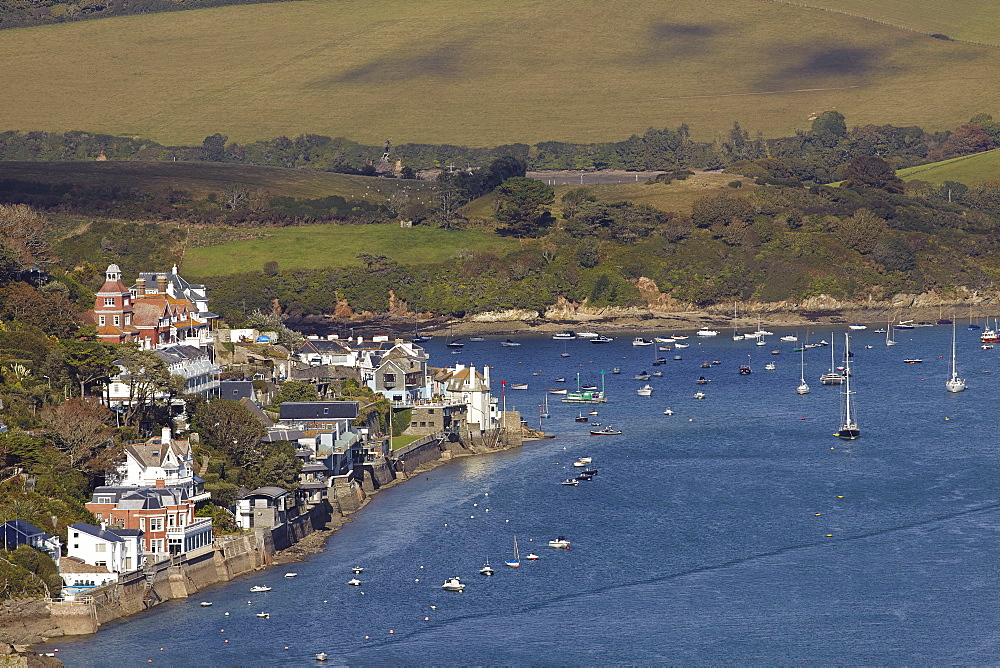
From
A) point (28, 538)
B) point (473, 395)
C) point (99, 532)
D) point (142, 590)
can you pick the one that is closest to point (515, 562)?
point (142, 590)

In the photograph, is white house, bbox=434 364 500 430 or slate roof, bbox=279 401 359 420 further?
white house, bbox=434 364 500 430

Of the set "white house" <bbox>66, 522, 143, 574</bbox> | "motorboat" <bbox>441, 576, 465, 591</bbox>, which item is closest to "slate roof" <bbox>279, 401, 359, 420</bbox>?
"motorboat" <bbox>441, 576, 465, 591</bbox>

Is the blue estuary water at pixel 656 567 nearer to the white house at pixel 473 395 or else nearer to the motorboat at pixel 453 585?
the motorboat at pixel 453 585

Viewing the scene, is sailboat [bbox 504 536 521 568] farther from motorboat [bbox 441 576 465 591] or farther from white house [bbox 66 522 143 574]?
white house [bbox 66 522 143 574]

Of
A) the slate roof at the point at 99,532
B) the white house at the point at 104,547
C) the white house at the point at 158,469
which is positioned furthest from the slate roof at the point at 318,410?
the slate roof at the point at 99,532

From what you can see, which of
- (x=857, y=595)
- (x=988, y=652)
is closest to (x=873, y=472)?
(x=857, y=595)
